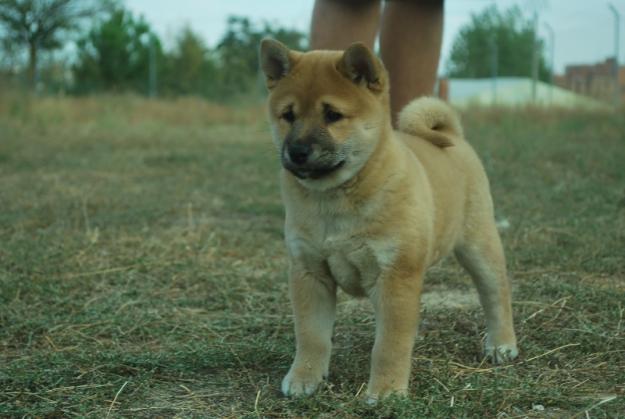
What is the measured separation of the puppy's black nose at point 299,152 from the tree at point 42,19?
1670cm

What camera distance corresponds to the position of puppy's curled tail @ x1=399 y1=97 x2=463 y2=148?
109 inches

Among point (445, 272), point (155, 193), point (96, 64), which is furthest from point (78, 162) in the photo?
point (96, 64)

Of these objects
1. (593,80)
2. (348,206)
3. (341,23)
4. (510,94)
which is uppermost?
(341,23)

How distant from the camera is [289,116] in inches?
88.2

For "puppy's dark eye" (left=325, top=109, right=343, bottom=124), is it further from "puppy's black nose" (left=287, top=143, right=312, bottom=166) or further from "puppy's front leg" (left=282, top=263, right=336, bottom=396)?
"puppy's front leg" (left=282, top=263, right=336, bottom=396)

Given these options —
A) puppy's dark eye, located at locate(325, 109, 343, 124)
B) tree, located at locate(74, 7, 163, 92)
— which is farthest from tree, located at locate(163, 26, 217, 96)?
puppy's dark eye, located at locate(325, 109, 343, 124)

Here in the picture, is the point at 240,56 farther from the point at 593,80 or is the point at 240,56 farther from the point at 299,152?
the point at 299,152

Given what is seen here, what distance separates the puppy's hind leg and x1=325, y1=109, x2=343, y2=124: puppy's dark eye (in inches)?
27.5

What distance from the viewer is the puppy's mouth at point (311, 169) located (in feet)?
6.99

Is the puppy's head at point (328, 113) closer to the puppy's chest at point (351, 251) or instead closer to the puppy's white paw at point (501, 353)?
the puppy's chest at point (351, 251)

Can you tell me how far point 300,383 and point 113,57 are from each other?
24.6 meters

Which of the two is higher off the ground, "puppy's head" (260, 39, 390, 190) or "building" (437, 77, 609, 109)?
"puppy's head" (260, 39, 390, 190)

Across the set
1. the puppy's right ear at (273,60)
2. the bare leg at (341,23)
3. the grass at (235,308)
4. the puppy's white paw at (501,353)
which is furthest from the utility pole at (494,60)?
the puppy's right ear at (273,60)

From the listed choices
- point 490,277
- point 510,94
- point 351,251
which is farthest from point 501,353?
point 510,94
